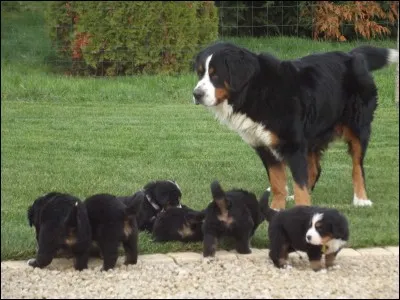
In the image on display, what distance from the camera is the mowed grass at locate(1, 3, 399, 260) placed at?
5.92 metres

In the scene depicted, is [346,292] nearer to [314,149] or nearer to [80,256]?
[80,256]

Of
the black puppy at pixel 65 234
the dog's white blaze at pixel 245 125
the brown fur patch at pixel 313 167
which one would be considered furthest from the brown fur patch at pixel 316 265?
the brown fur patch at pixel 313 167

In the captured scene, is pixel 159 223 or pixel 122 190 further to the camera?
pixel 122 190

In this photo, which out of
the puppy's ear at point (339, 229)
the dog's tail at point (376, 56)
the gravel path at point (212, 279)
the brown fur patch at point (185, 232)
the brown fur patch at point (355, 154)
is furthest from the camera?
the dog's tail at point (376, 56)

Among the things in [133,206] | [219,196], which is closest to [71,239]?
[133,206]

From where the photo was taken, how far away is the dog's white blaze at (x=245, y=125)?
6941 millimetres

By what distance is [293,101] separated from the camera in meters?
6.91

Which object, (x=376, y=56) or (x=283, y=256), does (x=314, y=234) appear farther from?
(x=376, y=56)

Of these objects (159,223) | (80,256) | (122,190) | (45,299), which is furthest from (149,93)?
(45,299)

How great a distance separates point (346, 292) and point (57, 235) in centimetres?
191

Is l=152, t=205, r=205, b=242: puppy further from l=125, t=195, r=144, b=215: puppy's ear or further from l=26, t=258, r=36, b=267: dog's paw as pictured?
l=26, t=258, r=36, b=267: dog's paw

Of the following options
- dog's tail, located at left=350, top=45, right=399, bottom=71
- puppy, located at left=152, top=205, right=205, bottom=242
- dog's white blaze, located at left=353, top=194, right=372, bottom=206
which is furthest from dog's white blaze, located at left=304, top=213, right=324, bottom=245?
dog's tail, located at left=350, top=45, right=399, bottom=71

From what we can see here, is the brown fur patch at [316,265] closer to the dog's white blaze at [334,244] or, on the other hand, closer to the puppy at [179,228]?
the dog's white blaze at [334,244]

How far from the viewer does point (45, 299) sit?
5.09 meters
